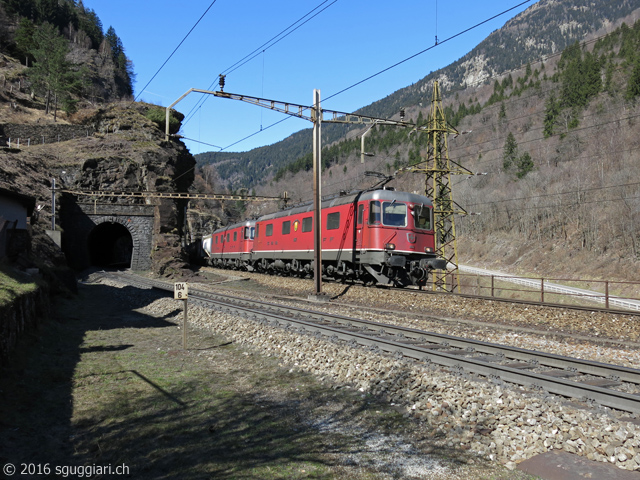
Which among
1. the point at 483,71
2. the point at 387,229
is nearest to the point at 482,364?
the point at 387,229

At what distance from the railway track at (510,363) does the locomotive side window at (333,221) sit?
9.25m

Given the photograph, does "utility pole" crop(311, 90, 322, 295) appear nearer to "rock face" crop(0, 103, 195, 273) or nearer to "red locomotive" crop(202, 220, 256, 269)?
"red locomotive" crop(202, 220, 256, 269)

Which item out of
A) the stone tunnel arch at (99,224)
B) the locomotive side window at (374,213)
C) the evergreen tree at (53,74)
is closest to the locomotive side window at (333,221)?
the locomotive side window at (374,213)

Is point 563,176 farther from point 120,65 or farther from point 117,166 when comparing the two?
point 120,65

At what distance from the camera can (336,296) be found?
18.3 m

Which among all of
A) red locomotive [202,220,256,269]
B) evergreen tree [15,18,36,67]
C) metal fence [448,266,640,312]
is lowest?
metal fence [448,266,640,312]

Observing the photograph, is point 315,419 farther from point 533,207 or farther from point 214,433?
point 533,207

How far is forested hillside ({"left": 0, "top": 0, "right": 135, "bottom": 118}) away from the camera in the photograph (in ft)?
228

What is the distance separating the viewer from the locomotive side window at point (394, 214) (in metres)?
17.0

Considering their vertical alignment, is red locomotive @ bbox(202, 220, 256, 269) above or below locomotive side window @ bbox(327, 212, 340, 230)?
below

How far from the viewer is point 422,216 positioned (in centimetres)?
1786

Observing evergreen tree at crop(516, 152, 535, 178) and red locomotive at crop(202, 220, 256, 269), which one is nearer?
red locomotive at crop(202, 220, 256, 269)

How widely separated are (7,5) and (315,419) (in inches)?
4430

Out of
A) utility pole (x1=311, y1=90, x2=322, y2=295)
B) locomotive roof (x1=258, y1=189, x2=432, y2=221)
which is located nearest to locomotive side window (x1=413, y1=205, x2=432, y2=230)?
locomotive roof (x1=258, y1=189, x2=432, y2=221)
